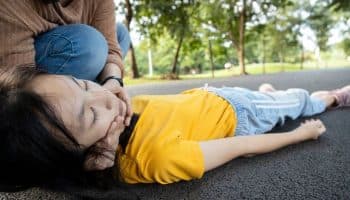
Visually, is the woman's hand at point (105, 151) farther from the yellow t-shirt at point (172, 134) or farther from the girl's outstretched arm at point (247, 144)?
the girl's outstretched arm at point (247, 144)

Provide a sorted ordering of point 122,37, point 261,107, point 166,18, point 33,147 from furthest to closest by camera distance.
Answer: point 166,18
point 122,37
point 261,107
point 33,147

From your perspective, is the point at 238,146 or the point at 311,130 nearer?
the point at 238,146

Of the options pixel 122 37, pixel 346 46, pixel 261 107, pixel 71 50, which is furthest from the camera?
pixel 346 46

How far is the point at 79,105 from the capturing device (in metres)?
0.77

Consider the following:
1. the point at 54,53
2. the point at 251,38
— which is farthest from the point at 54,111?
the point at 251,38

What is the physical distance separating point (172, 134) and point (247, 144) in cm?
23

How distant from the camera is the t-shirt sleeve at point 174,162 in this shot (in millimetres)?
836

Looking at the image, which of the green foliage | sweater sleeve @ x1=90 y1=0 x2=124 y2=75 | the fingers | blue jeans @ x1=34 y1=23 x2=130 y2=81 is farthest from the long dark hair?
the green foliage

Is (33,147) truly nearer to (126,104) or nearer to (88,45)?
(126,104)

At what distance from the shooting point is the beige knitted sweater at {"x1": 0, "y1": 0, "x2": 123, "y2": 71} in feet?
3.28

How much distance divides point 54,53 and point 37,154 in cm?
50

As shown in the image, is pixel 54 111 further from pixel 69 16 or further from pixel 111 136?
pixel 69 16

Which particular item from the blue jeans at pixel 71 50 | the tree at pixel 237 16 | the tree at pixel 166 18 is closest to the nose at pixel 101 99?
the blue jeans at pixel 71 50

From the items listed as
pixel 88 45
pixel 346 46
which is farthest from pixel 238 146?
pixel 346 46
